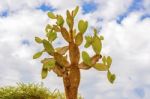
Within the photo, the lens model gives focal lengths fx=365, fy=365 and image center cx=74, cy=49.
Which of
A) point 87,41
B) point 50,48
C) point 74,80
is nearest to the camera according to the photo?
point 74,80

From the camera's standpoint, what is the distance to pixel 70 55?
9.16ft

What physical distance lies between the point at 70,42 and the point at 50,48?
6.7 inches

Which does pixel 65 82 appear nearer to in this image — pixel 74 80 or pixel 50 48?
pixel 74 80

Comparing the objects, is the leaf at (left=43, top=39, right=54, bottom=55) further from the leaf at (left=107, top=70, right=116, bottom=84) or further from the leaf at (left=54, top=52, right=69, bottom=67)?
the leaf at (left=107, top=70, right=116, bottom=84)

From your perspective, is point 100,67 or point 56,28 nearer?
point 100,67

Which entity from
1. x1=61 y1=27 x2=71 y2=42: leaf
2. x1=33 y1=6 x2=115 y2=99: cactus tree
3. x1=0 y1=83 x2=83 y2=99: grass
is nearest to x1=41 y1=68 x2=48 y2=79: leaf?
x1=33 y1=6 x2=115 y2=99: cactus tree

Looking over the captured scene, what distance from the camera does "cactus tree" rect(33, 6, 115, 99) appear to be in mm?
2699

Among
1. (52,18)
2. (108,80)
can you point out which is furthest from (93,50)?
(52,18)

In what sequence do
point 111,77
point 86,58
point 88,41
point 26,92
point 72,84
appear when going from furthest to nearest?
point 26,92 < point 88,41 < point 111,77 < point 86,58 < point 72,84

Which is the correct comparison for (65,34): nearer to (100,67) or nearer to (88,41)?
(88,41)

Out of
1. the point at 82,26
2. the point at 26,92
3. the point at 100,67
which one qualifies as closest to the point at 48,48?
the point at 82,26

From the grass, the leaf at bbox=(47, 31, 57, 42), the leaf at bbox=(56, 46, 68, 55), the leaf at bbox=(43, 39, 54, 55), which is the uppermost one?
the grass

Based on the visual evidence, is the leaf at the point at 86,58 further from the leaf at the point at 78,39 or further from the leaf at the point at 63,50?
the leaf at the point at 63,50

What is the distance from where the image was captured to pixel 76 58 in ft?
9.14
